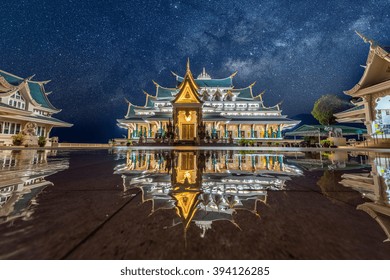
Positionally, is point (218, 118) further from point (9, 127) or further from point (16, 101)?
point (16, 101)

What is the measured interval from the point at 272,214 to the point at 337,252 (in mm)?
369

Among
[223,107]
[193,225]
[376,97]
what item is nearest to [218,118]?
[223,107]

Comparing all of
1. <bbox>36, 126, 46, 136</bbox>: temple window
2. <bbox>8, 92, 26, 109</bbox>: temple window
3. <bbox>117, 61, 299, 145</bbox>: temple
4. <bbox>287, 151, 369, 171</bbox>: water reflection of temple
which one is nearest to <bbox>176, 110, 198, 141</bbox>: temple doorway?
<bbox>117, 61, 299, 145</bbox>: temple

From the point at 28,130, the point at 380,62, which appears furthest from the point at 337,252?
the point at 28,130

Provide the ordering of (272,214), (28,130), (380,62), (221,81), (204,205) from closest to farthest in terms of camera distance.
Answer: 1. (272,214)
2. (204,205)
3. (380,62)
4. (28,130)
5. (221,81)

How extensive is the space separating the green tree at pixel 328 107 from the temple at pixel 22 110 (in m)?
38.1

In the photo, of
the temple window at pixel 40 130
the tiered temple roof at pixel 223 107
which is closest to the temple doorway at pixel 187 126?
the tiered temple roof at pixel 223 107

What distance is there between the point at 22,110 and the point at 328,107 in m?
39.7

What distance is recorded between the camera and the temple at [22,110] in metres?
16.0

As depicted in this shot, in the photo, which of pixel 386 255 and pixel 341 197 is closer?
pixel 386 255
